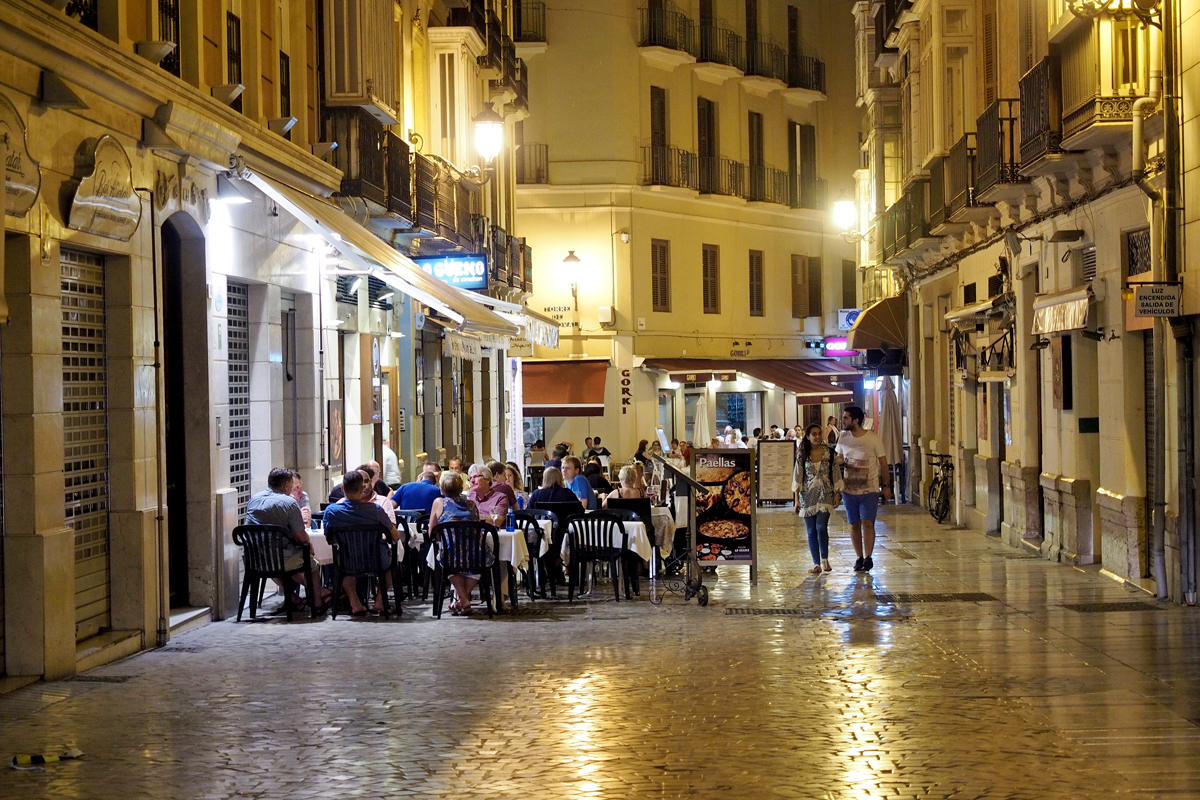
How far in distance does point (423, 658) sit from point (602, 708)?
2213mm

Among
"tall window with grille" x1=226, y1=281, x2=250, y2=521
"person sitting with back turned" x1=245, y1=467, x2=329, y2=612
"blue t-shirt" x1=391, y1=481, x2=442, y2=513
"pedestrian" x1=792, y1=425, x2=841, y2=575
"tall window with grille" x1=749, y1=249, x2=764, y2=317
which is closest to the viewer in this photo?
"person sitting with back turned" x1=245, y1=467, x2=329, y2=612

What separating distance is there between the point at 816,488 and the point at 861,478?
523 millimetres

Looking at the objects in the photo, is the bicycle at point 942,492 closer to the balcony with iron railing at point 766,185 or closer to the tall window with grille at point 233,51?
the tall window with grille at point 233,51

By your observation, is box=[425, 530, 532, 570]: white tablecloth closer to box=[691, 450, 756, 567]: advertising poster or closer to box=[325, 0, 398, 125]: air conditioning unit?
box=[691, 450, 756, 567]: advertising poster

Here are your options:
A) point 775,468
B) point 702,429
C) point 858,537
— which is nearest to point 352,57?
point 775,468

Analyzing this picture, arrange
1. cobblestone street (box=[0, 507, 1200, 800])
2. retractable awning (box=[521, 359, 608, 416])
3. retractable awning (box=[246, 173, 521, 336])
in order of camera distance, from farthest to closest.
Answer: retractable awning (box=[521, 359, 608, 416]) < retractable awning (box=[246, 173, 521, 336]) < cobblestone street (box=[0, 507, 1200, 800])

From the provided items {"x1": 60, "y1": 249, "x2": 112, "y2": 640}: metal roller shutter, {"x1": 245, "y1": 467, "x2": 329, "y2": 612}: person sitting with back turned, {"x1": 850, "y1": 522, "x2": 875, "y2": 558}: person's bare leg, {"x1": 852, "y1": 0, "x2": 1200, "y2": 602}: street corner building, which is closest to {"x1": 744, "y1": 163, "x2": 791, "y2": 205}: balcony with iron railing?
{"x1": 852, "y1": 0, "x2": 1200, "y2": 602}: street corner building

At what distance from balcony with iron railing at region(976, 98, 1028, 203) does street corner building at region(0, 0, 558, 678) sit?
643cm

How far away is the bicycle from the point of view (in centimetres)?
2352

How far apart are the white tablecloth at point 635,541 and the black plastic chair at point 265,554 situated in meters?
2.59

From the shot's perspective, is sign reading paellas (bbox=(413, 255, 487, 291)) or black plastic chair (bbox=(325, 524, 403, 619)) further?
sign reading paellas (bbox=(413, 255, 487, 291))

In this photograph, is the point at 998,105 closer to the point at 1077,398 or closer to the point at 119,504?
the point at 1077,398

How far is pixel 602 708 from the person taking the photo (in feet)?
28.1

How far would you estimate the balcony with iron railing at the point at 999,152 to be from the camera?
691 inches
